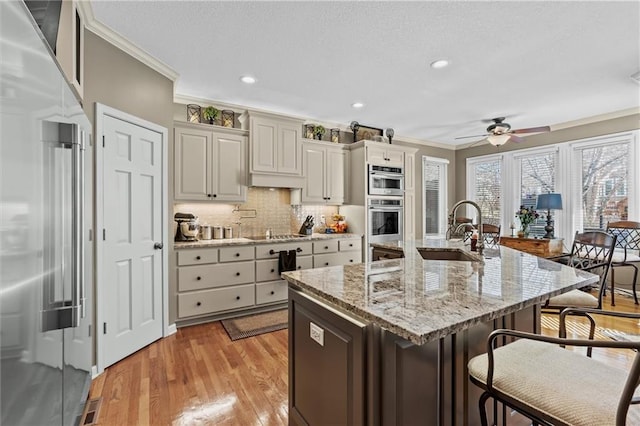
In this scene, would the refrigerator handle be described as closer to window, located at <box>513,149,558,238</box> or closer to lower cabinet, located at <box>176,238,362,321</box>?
lower cabinet, located at <box>176,238,362,321</box>

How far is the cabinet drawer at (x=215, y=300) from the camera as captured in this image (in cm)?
321

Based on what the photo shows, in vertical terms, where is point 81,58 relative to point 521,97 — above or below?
below

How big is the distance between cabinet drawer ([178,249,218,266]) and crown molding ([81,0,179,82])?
1.79 meters

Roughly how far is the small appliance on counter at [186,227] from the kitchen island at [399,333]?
232 centimetres

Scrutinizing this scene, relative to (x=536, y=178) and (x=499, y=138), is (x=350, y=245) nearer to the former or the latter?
(x=499, y=138)

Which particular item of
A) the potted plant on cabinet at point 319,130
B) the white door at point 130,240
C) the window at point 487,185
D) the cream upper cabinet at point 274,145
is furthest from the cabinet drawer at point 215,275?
the window at point 487,185

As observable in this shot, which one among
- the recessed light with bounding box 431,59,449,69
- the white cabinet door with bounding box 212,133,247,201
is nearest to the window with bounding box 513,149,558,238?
the recessed light with bounding box 431,59,449,69

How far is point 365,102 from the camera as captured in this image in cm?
396

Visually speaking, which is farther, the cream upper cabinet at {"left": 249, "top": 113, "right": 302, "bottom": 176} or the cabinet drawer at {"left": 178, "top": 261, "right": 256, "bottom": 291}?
the cream upper cabinet at {"left": 249, "top": 113, "right": 302, "bottom": 176}

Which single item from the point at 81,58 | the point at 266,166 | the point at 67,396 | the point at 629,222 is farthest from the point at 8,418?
the point at 629,222

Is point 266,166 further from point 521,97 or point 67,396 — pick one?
point 521,97

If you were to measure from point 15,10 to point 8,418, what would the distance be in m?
0.99

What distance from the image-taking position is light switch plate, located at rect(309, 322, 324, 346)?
1.33 metres

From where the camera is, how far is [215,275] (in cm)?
338
